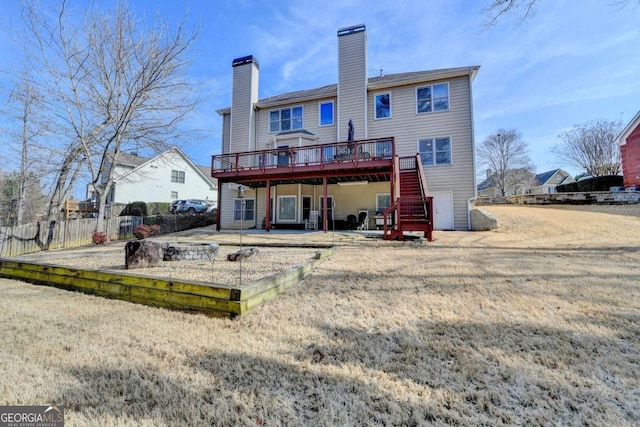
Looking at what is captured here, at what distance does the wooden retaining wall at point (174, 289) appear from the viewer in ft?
10.9

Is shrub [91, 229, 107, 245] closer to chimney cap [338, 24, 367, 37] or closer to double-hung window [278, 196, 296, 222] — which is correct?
double-hung window [278, 196, 296, 222]

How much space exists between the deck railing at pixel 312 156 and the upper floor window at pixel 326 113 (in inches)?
98.1

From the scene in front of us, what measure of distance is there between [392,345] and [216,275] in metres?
3.30

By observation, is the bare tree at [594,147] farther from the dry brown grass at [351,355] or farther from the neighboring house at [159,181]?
the neighboring house at [159,181]

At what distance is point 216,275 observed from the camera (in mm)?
4801

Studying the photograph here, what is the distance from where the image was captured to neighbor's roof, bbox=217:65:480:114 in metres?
13.3

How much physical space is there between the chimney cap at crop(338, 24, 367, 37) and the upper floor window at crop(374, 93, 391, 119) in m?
3.53

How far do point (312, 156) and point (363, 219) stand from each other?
4.13m

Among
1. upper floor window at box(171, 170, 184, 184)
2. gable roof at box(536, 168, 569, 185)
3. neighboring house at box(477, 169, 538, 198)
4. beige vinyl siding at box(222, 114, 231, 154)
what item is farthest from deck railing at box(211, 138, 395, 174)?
gable roof at box(536, 168, 569, 185)

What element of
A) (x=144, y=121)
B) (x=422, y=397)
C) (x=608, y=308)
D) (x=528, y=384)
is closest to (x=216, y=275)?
(x=422, y=397)

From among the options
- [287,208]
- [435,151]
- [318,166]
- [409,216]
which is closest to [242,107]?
[287,208]

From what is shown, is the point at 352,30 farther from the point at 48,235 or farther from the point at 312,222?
the point at 48,235

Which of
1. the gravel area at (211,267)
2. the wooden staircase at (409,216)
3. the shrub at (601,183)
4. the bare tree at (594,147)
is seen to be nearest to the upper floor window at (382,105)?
the wooden staircase at (409,216)

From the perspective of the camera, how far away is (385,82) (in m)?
14.5
